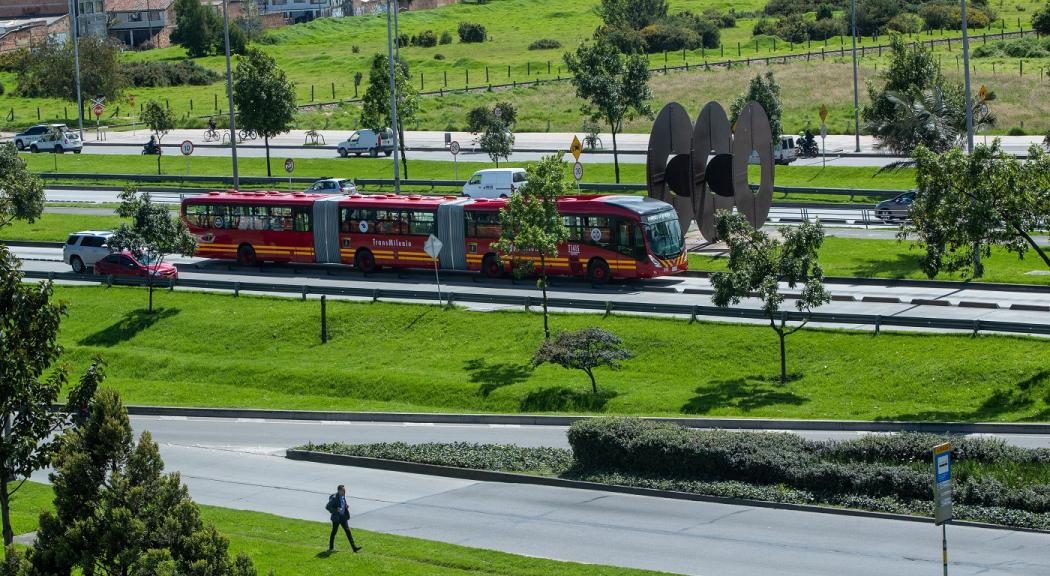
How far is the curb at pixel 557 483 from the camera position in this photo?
87.8 ft

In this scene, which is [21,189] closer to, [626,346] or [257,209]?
[257,209]

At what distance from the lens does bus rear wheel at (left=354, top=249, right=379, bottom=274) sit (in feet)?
185

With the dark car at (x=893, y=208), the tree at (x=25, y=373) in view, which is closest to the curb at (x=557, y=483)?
the tree at (x=25, y=373)

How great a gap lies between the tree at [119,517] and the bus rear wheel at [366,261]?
36032 millimetres

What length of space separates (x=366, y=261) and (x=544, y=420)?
68.0ft

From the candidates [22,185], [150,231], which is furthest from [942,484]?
[22,185]

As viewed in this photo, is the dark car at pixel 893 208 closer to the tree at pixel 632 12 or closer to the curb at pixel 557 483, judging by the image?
the curb at pixel 557 483

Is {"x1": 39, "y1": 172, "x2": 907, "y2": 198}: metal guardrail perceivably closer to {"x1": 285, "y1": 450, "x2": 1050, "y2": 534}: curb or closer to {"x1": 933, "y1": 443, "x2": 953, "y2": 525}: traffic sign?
{"x1": 285, "y1": 450, "x2": 1050, "y2": 534}: curb

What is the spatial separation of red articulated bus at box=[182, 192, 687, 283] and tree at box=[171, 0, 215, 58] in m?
83.0

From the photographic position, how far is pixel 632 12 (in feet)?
437

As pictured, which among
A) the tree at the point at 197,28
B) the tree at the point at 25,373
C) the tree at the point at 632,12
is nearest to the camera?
the tree at the point at 25,373

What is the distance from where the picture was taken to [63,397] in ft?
151

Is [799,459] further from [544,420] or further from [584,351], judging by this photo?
[584,351]

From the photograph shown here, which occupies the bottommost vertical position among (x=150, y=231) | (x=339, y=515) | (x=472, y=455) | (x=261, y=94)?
(x=472, y=455)
